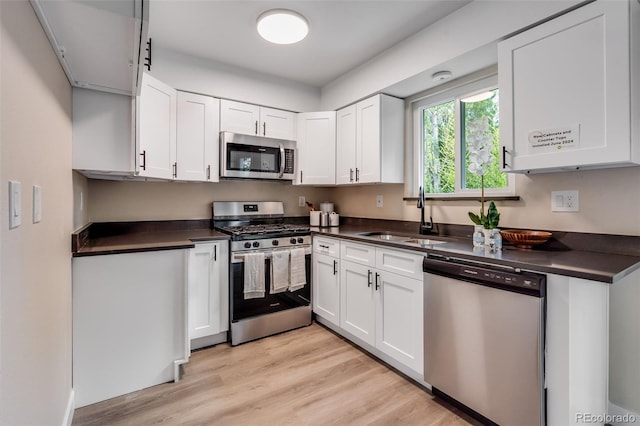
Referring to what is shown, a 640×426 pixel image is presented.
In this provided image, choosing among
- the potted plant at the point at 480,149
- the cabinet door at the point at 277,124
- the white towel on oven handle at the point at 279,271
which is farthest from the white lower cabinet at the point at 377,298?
the cabinet door at the point at 277,124

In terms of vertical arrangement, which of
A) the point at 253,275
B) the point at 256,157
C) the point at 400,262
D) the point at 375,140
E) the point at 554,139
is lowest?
the point at 253,275

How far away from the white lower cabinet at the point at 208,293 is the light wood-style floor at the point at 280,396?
0.55ft

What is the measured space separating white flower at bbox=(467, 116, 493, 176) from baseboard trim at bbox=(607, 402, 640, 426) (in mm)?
1391

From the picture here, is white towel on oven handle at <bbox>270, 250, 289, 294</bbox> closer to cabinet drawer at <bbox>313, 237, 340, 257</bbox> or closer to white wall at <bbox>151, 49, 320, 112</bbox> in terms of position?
cabinet drawer at <bbox>313, 237, 340, 257</bbox>

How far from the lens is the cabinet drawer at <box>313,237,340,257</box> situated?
8.65 feet

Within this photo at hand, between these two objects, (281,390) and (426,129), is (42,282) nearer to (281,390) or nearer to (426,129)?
(281,390)

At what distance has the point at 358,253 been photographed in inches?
94.7

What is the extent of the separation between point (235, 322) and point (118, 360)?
85cm

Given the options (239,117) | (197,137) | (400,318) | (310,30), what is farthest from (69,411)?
(310,30)

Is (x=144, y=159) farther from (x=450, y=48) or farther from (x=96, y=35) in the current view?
(x=450, y=48)

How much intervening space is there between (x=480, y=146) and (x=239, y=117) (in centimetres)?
210

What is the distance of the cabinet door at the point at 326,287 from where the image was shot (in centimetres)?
265

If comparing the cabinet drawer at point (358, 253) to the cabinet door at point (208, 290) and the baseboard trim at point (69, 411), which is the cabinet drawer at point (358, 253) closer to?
the cabinet door at point (208, 290)

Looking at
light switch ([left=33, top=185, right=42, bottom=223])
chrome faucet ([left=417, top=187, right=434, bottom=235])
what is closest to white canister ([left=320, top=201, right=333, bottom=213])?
chrome faucet ([left=417, top=187, right=434, bottom=235])
